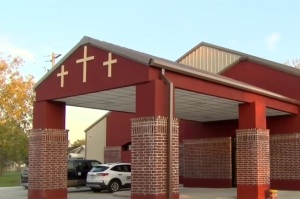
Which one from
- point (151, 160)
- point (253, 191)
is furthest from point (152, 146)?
point (253, 191)

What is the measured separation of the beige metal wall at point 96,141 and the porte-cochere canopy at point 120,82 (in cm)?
1331

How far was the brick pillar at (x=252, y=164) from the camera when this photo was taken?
1769 cm

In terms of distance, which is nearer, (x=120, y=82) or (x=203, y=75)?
(x=120, y=82)

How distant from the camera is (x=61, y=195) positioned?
57.0ft

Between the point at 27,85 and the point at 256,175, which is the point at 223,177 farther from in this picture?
the point at 27,85

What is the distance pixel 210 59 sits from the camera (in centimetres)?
2909

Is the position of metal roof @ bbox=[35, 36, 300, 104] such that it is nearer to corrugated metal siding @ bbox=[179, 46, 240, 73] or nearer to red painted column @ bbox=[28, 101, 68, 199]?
red painted column @ bbox=[28, 101, 68, 199]

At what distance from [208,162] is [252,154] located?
287 inches

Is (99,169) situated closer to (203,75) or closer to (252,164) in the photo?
(252,164)

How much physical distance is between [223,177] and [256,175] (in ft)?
22.4

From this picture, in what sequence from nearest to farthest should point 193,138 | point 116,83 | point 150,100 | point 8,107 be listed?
1. point 150,100
2. point 116,83
3. point 193,138
4. point 8,107

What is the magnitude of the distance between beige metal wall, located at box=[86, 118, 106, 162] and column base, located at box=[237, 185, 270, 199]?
623 inches

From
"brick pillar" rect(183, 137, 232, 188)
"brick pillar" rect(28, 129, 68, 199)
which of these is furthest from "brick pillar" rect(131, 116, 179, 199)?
"brick pillar" rect(183, 137, 232, 188)

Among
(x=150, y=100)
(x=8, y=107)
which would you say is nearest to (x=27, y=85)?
(x=8, y=107)
